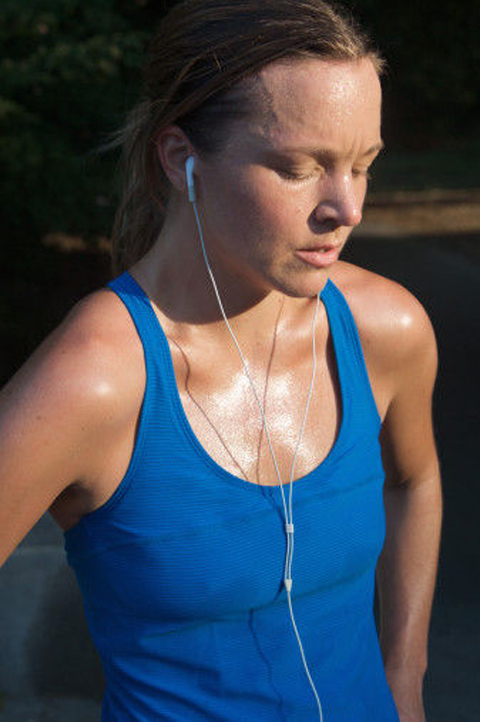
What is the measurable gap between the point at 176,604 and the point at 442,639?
2.95m

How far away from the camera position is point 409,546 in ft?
6.43

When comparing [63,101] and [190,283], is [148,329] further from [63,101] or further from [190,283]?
[63,101]

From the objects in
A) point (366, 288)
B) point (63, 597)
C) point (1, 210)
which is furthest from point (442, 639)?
point (1, 210)

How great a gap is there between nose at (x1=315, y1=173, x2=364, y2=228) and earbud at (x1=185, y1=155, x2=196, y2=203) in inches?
8.0

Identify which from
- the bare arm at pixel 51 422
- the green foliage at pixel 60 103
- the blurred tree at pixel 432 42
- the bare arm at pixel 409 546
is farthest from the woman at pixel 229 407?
the blurred tree at pixel 432 42

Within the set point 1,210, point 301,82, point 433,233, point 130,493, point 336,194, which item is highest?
point 301,82

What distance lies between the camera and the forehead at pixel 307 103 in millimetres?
1416

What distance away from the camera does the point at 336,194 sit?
1456mm

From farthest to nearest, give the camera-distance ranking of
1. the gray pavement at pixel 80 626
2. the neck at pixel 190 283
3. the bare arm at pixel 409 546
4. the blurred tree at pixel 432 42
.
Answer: the blurred tree at pixel 432 42 → the gray pavement at pixel 80 626 → the bare arm at pixel 409 546 → the neck at pixel 190 283

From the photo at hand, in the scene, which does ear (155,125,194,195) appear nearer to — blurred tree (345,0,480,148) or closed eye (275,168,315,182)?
closed eye (275,168,315,182)

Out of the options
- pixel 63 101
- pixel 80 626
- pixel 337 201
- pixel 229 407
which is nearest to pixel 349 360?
pixel 229 407

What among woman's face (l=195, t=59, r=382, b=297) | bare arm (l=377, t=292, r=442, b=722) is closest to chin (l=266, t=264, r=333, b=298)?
woman's face (l=195, t=59, r=382, b=297)

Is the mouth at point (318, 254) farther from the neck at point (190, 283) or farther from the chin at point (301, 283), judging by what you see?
the neck at point (190, 283)

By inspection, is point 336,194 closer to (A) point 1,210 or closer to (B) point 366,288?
(B) point 366,288
